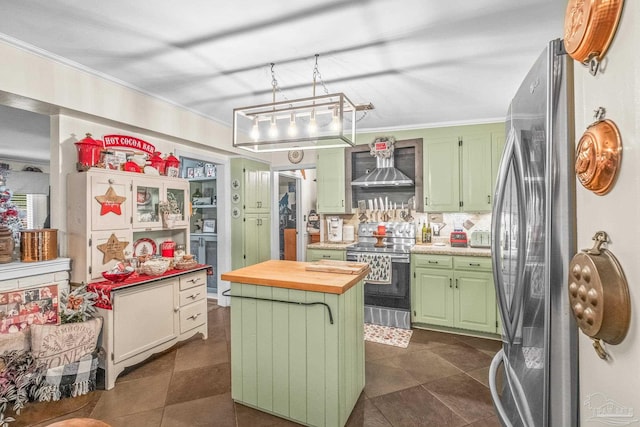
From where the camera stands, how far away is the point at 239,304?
2.28 m

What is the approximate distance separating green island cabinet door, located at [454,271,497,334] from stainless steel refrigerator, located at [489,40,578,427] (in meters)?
2.54

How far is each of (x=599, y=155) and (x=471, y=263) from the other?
3.21 meters

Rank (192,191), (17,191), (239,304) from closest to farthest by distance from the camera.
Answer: (239,304)
(192,191)
(17,191)

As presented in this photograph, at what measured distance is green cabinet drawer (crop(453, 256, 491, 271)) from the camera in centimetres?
347

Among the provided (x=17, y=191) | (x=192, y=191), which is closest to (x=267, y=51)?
(x=192, y=191)

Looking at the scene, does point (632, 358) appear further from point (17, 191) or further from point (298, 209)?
point (17, 191)

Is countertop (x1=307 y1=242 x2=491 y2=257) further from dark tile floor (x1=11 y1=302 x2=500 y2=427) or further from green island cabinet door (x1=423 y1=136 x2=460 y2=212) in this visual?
dark tile floor (x1=11 y1=302 x2=500 y2=427)

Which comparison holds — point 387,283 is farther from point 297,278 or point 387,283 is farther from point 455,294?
point 297,278

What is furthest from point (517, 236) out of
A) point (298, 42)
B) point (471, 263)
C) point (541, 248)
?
point (471, 263)

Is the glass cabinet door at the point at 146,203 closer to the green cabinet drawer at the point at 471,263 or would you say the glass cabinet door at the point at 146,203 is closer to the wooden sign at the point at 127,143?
the wooden sign at the point at 127,143

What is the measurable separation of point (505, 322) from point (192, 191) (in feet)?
17.6

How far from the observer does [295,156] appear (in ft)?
16.9

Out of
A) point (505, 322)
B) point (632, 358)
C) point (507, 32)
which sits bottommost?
point (505, 322)

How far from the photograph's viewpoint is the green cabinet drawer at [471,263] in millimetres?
3475
